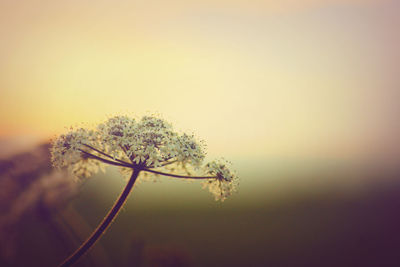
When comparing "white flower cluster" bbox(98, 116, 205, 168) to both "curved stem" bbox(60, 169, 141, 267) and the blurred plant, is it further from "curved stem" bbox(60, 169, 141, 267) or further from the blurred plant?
"curved stem" bbox(60, 169, 141, 267)

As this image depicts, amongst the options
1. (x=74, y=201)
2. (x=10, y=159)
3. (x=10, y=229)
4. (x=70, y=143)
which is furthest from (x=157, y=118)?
(x=10, y=229)

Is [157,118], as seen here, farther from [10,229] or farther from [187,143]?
[10,229]

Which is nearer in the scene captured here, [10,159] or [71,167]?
[10,159]

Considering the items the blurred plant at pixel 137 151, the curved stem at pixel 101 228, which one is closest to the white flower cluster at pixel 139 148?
the blurred plant at pixel 137 151

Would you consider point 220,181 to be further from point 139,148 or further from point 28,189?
point 28,189

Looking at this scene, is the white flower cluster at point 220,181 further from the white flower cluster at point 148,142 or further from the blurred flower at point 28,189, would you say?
the blurred flower at point 28,189

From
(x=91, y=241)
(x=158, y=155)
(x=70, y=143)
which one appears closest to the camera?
(x=91, y=241)
